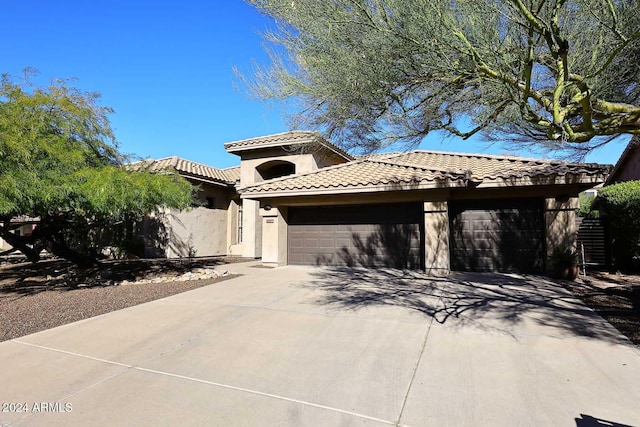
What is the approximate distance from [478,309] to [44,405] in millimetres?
6405

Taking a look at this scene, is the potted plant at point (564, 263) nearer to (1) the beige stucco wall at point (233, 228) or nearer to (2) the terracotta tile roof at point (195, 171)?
(2) the terracotta tile roof at point (195, 171)

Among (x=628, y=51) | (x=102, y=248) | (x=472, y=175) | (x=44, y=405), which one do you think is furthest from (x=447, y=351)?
(x=102, y=248)

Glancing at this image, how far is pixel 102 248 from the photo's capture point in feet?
57.4

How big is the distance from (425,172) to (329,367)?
806cm

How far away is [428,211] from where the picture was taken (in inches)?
424

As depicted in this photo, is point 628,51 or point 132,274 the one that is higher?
point 628,51

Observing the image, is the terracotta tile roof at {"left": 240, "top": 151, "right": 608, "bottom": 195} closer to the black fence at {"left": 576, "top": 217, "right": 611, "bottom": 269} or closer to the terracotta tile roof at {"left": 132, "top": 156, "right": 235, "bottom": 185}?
the black fence at {"left": 576, "top": 217, "right": 611, "bottom": 269}

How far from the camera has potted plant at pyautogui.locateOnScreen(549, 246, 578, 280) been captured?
9.29 m

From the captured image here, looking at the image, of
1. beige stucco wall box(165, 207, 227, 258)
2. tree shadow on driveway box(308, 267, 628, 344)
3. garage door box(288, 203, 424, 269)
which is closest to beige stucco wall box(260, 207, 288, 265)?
garage door box(288, 203, 424, 269)

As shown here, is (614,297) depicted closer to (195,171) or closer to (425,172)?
(425,172)

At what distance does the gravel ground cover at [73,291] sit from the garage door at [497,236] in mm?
7455

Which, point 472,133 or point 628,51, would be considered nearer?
point 628,51

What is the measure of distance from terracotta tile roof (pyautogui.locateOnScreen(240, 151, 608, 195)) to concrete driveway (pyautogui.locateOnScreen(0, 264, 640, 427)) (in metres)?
4.20

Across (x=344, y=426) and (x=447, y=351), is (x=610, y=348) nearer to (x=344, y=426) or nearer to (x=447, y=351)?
(x=447, y=351)
